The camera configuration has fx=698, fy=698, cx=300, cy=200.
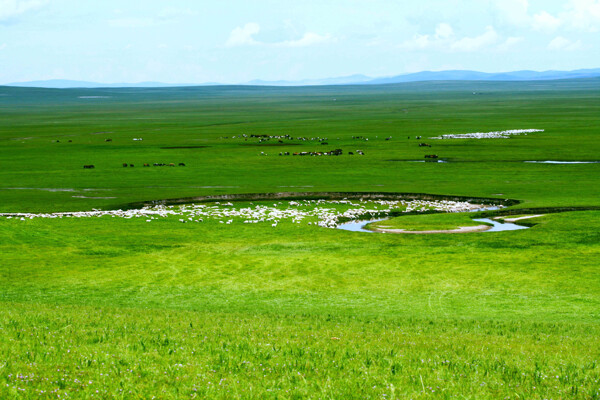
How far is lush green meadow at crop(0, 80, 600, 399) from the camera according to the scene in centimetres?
1413

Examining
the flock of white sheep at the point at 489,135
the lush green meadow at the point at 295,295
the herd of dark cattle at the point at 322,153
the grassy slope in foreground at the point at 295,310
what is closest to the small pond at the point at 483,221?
the lush green meadow at the point at 295,295

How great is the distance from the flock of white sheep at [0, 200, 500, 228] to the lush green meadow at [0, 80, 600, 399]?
1971mm

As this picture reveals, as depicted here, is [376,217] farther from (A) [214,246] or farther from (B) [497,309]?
(B) [497,309]

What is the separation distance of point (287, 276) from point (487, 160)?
6631 cm

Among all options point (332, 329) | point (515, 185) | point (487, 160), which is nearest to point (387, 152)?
point (487, 160)

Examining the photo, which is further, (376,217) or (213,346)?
(376,217)

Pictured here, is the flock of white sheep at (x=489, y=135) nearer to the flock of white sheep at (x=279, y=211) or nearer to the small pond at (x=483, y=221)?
the flock of white sheep at (x=279, y=211)

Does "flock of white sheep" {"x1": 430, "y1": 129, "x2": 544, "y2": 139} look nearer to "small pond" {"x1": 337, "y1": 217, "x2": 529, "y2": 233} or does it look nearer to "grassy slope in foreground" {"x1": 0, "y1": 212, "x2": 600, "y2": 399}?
"small pond" {"x1": 337, "y1": 217, "x2": 529, "y2": 233}

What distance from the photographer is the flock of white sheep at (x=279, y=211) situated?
55.1 m

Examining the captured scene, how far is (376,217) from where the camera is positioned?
187ft

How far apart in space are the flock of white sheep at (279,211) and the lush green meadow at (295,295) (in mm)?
1971

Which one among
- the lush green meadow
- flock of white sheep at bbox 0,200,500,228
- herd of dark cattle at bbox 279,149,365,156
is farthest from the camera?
herd of dark cattle at bbox 279,149,365,156

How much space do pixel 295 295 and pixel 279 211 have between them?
90.2 ft

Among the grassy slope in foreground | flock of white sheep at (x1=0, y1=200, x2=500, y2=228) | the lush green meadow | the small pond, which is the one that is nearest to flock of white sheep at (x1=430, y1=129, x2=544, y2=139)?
the lush green meadow
